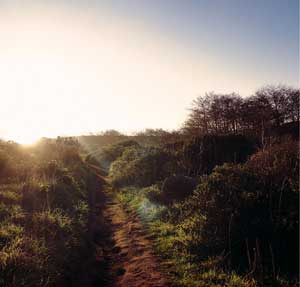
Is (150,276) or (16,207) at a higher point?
(16,207)

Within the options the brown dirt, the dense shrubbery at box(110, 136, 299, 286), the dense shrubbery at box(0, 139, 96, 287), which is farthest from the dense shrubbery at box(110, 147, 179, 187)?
the dense shrubbery at box(110, 136, 299, 286)

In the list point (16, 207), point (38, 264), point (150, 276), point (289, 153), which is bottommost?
point (150, 276)

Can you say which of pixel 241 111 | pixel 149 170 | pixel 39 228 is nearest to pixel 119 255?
pixel 39 228

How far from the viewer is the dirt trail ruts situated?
20.7 ft

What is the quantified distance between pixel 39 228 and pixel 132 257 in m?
2.30

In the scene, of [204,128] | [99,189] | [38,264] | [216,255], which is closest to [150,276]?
[216,255]

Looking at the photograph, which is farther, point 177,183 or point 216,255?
point 177,183

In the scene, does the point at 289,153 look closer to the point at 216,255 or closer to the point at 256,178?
the point at 256,178

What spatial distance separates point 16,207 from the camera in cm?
904

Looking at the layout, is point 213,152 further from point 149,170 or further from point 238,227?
point 238,227

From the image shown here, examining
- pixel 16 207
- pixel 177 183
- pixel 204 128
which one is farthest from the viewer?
pixel 204 128

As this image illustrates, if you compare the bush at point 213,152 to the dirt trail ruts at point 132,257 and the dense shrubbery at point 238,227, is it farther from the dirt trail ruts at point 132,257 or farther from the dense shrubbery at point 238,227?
the dirt trail ruts at point 132,257

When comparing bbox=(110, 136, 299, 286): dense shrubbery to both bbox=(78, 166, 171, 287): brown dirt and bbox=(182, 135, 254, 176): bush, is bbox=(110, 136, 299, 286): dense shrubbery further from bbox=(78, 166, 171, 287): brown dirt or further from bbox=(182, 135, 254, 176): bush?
bbox=(182, 135, 254, 176): bush

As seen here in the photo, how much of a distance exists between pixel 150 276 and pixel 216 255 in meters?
1.45
